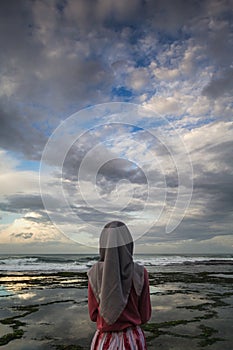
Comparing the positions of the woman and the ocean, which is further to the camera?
the ocean

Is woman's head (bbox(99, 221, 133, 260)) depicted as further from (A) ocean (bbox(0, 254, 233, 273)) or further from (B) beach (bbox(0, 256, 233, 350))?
(A) ocean (bbox(0, 254, 233, 273))

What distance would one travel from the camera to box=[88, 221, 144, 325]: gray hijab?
8.77 ft

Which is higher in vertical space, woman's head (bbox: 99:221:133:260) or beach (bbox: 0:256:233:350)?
woman's head (bbox: 99:221:133:260)

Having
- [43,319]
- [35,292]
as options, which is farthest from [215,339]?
[35,292]

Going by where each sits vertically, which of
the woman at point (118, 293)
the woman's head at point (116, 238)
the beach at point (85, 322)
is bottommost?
the beach at point (85, 322)

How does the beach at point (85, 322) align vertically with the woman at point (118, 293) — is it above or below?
below

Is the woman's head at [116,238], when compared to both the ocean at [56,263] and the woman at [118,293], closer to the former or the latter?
the woman at [118,293]

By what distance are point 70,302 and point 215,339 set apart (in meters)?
7.37

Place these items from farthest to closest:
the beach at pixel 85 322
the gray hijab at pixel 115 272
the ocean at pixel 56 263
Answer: the ocean at pixel 56 263 < the beach at pixel 85 322 < the gray hijab at pixel 115 272

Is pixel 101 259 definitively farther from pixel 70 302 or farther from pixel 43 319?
pixel 70 302

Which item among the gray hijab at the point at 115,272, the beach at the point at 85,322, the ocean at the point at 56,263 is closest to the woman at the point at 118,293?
the gray hijab at the point at 115,272

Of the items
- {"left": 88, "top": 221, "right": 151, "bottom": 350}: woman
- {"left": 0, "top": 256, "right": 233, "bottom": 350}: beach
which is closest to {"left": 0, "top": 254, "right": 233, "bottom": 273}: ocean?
{"left": 0, "top": 256, "right": 233, "bottom": 350}: beach

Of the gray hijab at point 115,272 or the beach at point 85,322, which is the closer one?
the gray hijab at point 115,272

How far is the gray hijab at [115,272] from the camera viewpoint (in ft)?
8.77
